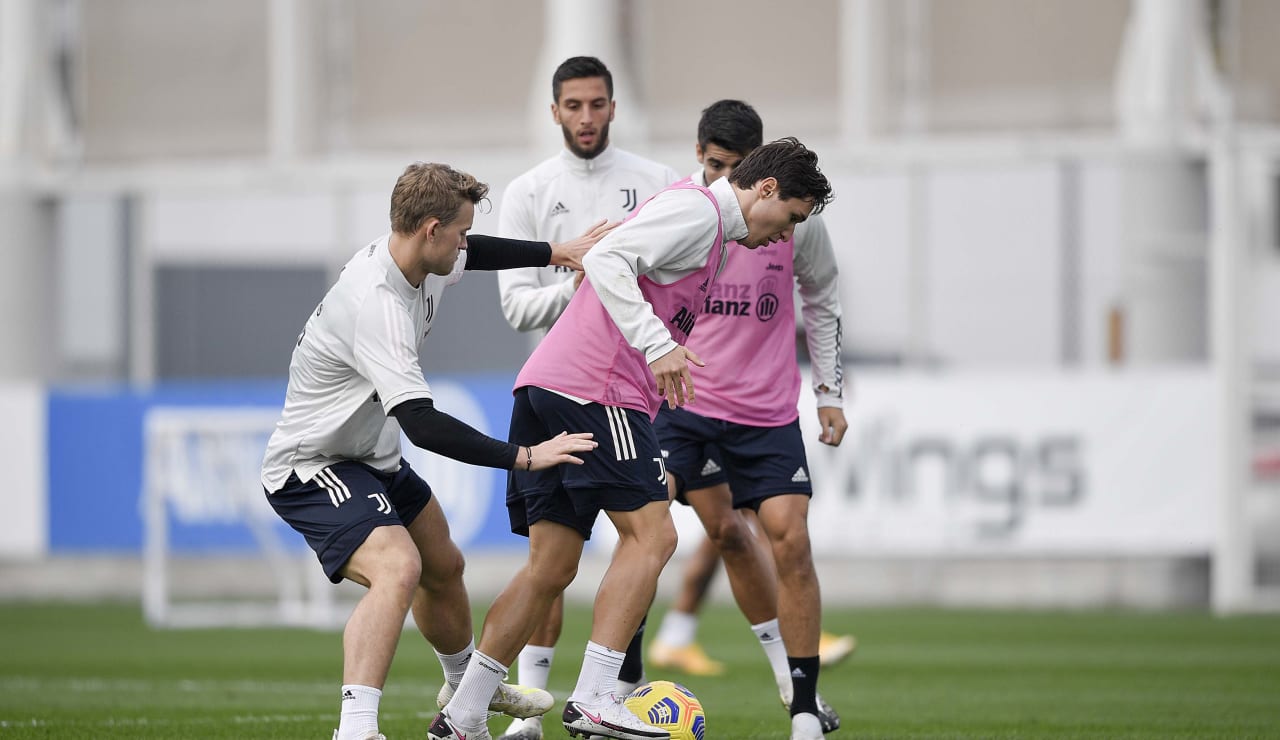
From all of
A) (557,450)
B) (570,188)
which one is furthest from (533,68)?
(557,450)

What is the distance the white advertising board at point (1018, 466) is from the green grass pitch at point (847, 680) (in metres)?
0.72

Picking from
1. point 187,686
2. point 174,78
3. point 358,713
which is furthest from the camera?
point 174,78

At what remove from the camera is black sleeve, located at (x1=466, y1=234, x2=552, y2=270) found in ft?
19.2

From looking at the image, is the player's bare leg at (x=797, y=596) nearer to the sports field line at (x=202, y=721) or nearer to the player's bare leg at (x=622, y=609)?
the player's bare leg at (x=622, y=609)

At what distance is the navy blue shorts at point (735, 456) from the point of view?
6.47m

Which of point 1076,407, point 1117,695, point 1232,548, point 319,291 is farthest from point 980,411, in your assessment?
point 319,291

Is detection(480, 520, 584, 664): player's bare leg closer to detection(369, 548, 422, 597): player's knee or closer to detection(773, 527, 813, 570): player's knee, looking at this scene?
detection(369, 548, 422, 597): player's knee

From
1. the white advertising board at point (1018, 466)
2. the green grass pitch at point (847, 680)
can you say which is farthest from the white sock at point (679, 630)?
the white advertising board at point (1018, 466)

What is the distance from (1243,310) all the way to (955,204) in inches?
125

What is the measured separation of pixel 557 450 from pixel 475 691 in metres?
0.91

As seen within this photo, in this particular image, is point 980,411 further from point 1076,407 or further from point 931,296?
point 931,296

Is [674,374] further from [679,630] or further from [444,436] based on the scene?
[679,630]

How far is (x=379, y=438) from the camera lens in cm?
558

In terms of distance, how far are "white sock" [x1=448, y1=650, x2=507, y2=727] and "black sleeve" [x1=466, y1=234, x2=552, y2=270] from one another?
4.39 feet
